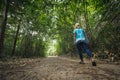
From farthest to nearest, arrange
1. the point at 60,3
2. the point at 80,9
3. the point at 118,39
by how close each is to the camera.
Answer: the point at 80,9 → the point at 60,3 → the point at 118,39

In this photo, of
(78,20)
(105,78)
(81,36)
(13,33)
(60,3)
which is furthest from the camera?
(13,33)

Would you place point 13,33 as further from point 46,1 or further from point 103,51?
point 103,51

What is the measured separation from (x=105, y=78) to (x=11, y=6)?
8.17 metres

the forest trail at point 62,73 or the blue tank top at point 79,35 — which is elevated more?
the blue tank top at point 79,35

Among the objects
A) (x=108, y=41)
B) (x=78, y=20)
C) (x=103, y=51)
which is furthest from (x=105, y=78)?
(x=78, y=20)

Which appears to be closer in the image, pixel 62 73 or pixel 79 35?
pixel 62 73

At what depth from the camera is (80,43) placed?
261 inches

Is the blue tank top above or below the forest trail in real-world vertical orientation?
above

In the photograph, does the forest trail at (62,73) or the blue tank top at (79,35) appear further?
the blue tank top at (79,35)

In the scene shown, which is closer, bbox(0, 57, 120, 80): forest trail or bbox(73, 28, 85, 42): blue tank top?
bbox(0, 57, 120, 80): forest trail

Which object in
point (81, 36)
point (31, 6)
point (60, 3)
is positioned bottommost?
point (81, 36)

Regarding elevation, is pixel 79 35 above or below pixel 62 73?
above

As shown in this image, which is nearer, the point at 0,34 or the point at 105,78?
the point at 105,78

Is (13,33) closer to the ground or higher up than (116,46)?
higher up
